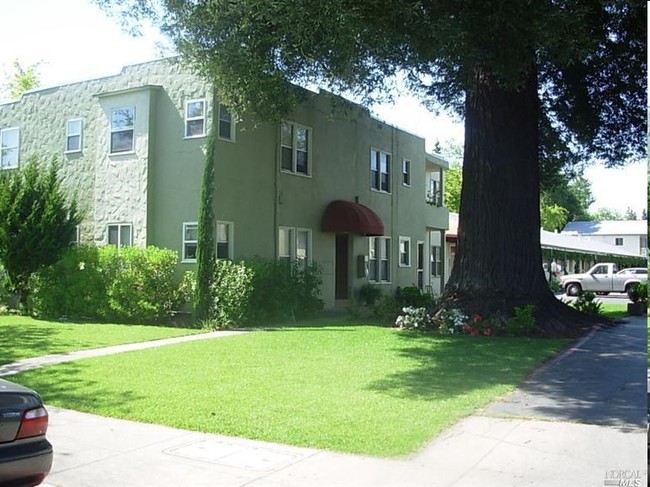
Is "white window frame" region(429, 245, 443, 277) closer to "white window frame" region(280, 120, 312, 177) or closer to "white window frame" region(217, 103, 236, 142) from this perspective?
"white window frame" region(280, 120, 312, 177)

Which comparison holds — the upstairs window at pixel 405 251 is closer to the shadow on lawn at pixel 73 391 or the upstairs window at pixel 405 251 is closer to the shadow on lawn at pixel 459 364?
the shadow on lawn at pixel 459 364

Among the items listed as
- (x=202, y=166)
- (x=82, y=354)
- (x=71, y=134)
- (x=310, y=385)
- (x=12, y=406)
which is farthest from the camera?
(x=71, y=134)

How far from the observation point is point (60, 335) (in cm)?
1449

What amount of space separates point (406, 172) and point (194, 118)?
11605 mm

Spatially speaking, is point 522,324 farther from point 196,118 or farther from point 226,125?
point 196,118

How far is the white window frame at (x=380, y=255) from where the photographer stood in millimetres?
24484

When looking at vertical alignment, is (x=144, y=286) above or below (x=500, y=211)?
below

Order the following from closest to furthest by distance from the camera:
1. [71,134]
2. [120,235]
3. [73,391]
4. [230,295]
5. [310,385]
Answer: [73,391]
[310,385]
[230,295]
[120,235]
[71,134]

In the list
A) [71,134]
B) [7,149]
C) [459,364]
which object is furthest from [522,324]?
[7,149]

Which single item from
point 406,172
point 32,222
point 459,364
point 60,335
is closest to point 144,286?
point 60,335

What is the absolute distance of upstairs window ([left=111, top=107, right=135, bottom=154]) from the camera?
18969mm

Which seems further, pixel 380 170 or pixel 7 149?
pixel 380 170

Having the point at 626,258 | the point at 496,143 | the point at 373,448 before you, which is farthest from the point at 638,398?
the point at 626,258

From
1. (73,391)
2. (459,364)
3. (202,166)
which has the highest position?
(202,166)
